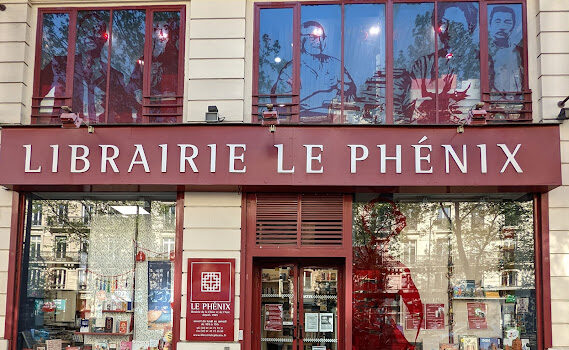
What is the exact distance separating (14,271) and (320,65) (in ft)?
18.8

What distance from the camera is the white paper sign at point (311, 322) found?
Answer: 10.5 meters

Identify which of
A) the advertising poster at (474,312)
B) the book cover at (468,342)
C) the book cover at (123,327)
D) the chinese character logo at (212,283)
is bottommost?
the book cover at (468,342)

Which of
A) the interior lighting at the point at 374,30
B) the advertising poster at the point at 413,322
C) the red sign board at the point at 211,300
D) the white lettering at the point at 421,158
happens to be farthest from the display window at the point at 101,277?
the interior lighting at the point at 374,30

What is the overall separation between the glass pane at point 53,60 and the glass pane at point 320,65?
3.88m

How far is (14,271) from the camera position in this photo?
34.0ft

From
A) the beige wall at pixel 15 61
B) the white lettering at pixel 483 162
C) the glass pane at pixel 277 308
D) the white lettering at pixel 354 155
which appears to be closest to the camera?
the white lettering at pixel 483 162

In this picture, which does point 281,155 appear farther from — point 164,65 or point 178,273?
point 164,65

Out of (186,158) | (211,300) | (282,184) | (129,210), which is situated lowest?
(211,300)

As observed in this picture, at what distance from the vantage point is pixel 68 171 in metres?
10.0

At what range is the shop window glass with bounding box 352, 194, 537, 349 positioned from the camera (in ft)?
33.6

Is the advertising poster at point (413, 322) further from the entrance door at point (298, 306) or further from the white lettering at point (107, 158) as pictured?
the white lettering at point (107, 158)

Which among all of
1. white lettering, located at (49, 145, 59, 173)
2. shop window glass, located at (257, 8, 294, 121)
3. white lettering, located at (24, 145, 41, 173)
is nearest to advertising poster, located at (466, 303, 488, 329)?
shop window glass, located at (257, 8, 294, 121)

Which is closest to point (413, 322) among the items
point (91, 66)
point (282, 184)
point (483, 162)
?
point (483, 162)

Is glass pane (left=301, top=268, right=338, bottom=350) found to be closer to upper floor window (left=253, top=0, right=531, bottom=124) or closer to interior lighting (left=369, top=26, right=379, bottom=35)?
upper floor window (left=253, top=0, right=531, bottom=124)
